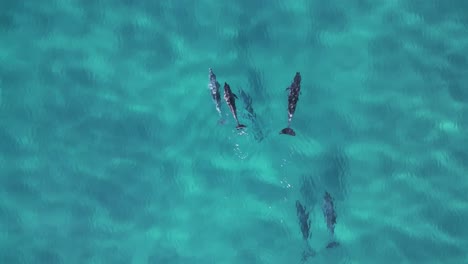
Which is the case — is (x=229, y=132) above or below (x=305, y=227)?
above

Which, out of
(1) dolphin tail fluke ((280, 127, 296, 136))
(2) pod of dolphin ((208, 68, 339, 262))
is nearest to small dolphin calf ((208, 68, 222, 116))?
(2) pod of dolphin ((208, 68, 339, 262))

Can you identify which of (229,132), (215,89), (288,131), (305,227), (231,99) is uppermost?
(215,89)

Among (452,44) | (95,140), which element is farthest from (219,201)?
(452,44)

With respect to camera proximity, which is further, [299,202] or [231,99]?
[299,202]

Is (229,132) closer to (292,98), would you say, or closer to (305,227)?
(292,98)

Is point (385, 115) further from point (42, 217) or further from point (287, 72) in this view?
point (42, 217)

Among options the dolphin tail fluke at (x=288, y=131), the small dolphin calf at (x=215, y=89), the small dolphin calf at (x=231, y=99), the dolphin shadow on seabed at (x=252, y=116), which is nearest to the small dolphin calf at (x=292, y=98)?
the dolphin tail fluke at (x=288, y=131)

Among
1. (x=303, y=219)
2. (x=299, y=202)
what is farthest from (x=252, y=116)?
(x=303, y=219)
